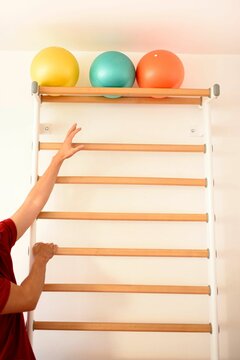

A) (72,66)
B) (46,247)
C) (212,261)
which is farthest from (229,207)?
(72,66)

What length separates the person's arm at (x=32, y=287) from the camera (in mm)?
1350

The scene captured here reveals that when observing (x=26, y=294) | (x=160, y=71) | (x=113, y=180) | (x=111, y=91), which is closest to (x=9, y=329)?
(x=26, y=294)

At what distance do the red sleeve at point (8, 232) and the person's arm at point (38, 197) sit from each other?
0.03m

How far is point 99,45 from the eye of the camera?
209 cm

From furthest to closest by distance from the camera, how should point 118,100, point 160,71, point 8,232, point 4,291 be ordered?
point 118,100 → point 160,71 → point 8,232 → point 4,291

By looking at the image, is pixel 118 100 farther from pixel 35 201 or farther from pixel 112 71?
pixel 35 201

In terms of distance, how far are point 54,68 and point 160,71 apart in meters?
0.56

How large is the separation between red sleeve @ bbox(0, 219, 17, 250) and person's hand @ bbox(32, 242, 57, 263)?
0.19 meters

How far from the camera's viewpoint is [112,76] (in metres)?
1.81

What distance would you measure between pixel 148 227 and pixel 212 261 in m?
0.40

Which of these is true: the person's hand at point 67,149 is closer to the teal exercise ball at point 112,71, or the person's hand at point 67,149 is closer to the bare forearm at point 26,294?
the teal exercise ball at point 112,71

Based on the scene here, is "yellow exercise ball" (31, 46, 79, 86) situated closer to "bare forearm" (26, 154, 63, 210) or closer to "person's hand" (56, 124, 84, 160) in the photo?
"person's hand" (56, 124, 84, 160)

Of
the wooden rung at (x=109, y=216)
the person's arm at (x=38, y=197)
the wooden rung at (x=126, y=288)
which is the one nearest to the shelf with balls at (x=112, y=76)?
the person's arm at (x=38, y=197)

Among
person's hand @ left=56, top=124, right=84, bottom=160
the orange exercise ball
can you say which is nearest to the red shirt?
person's hand @ left=56, top=124, right=84, bottom=160
